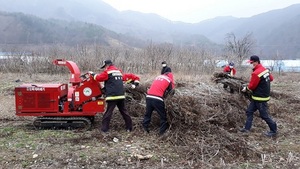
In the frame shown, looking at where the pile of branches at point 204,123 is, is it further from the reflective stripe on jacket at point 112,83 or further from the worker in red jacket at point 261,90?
the reflective stripe on jacket at point 112,83

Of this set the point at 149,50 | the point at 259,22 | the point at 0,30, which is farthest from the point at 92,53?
the point at 259,22

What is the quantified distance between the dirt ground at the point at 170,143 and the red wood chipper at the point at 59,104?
0.83 ft

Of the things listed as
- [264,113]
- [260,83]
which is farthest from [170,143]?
[260,83]

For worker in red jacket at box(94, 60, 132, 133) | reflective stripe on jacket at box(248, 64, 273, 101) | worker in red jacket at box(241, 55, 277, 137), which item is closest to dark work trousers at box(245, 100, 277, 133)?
worker in red jacket at box(241, 55, 277, 137)

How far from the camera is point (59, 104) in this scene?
271 inches

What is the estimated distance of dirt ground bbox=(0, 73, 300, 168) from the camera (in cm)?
506

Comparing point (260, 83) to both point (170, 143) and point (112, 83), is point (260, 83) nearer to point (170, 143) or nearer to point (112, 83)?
point (170, 143)

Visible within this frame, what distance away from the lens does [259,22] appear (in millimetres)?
130125

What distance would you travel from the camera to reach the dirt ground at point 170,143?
5.06m

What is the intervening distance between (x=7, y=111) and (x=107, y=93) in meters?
3.78

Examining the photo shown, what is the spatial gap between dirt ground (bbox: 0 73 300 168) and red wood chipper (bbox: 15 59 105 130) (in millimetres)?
253

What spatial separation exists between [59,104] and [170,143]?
8.72 ft

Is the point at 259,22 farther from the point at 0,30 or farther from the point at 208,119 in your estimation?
the point at 208,119

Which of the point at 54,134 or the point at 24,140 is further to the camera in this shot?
the point at 54,134
